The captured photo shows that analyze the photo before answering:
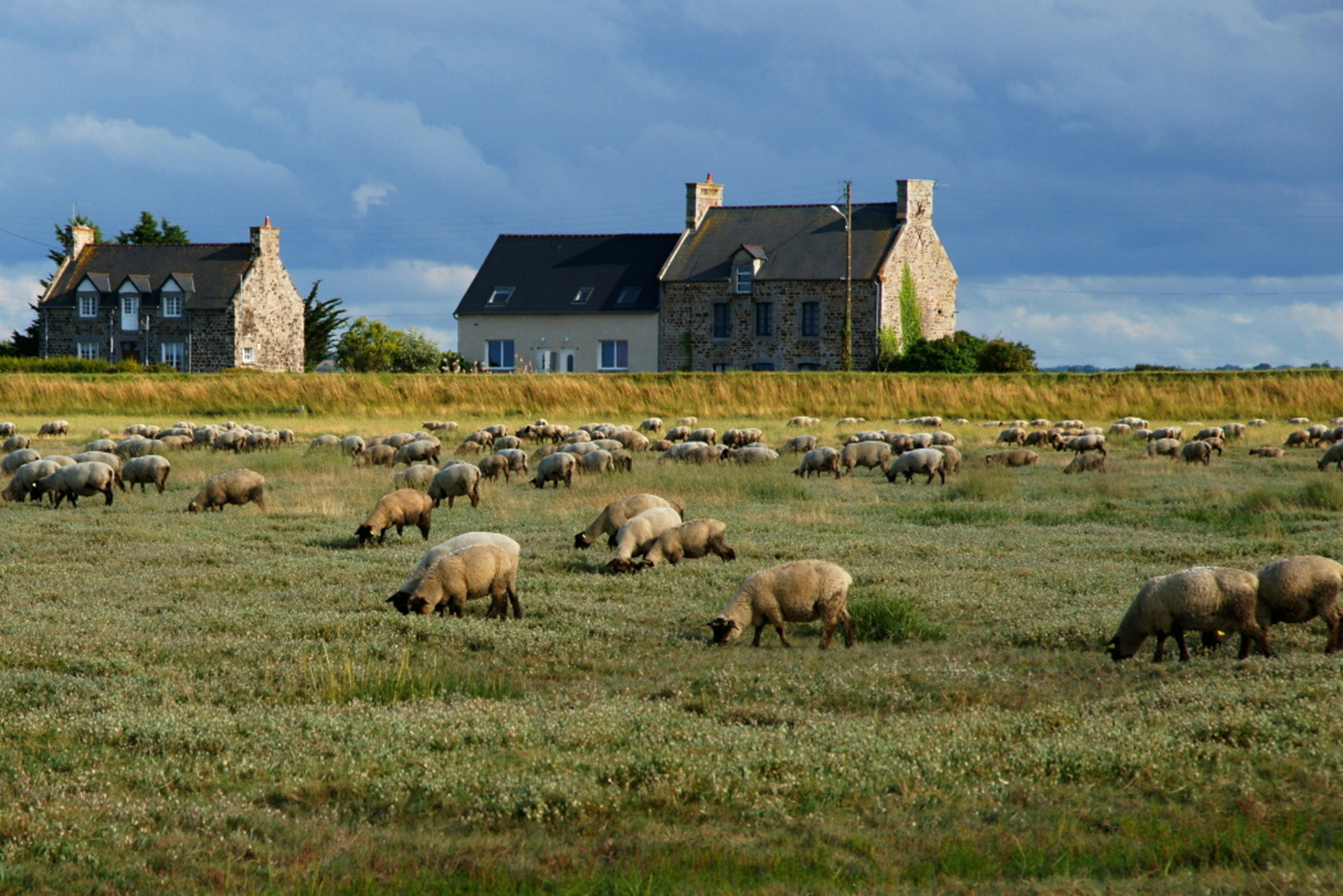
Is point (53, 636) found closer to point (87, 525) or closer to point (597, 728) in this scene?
point (597, 728)

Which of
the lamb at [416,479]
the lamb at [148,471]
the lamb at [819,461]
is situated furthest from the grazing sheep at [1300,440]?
the lamb at [148,471]

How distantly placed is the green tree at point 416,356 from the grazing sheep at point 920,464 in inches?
2193

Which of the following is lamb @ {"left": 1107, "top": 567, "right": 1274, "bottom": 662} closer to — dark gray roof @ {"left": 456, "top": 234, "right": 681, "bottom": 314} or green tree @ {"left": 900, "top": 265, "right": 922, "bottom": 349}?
green tree @ {"left": 900, "top": 265, "right": 922, "bottom": 349}

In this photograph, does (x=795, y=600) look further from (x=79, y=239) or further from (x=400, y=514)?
(x=79, y=239)

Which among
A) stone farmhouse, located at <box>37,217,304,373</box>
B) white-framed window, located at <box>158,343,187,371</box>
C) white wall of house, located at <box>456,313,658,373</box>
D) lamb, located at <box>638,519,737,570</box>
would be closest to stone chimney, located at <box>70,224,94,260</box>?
stone farmhouse, located at <box>37,217,304,373</box>

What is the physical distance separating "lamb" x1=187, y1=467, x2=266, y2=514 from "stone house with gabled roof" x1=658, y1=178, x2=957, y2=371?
50181mm

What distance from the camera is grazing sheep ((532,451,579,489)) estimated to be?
2819cm

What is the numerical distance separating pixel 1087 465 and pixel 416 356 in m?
59.6

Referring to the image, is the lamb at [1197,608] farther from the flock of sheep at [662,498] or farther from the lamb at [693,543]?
the lamb at [693,543]

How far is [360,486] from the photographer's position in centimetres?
2820

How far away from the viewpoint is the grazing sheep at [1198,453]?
113ft

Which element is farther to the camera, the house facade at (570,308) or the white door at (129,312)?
the white door at (129,312)

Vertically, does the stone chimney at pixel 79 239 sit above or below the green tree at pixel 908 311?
above

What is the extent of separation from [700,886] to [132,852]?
304 cm
